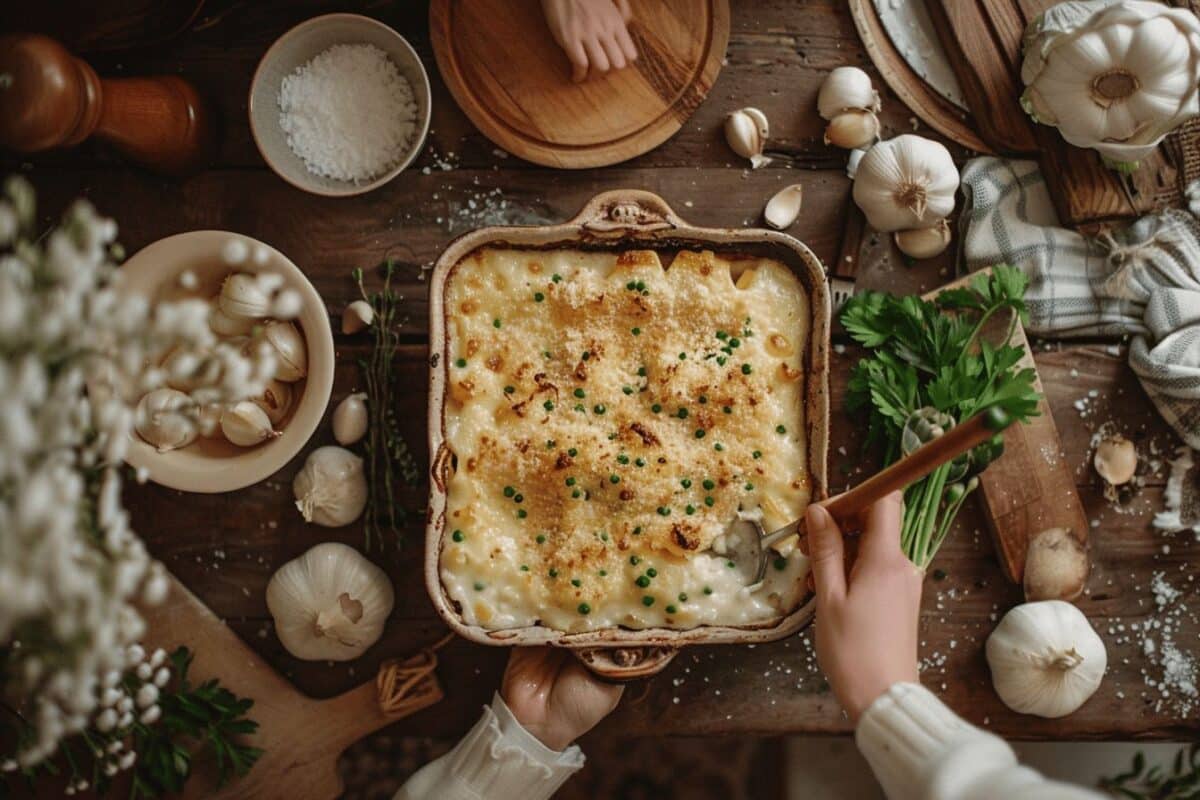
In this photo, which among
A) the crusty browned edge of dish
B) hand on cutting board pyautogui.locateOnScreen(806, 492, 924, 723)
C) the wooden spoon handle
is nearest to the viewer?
the wooden spoon handle

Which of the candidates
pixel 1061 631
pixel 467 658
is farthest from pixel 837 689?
pixel 467 658

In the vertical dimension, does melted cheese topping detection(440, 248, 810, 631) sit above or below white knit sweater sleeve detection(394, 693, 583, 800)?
above

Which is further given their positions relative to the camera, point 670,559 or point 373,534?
point 373,534

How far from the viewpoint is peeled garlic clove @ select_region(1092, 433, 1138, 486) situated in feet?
5.95

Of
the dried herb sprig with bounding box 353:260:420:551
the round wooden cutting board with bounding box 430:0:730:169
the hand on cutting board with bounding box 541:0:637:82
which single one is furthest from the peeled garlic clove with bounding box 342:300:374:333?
the hand on cutting board with bounding box 541:0:637:82

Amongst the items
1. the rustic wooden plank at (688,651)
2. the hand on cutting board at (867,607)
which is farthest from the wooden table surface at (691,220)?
the hand on cutting board at (867,607)

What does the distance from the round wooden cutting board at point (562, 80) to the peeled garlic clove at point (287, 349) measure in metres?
0.54

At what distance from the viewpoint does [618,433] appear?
166cm

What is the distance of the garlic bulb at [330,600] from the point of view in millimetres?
1724

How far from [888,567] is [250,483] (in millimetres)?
1113

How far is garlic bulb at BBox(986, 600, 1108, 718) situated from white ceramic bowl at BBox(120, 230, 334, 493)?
4.44 feet

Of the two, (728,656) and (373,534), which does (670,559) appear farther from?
(373,534)

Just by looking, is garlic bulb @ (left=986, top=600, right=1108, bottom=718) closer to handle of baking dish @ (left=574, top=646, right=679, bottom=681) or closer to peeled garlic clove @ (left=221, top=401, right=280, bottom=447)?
handle of baking dish @ (left=574, top=646, right=679, bottom=681)

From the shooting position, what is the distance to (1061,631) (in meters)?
1.71
